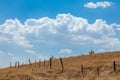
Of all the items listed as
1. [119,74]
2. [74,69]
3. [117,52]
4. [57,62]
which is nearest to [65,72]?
[74,69]

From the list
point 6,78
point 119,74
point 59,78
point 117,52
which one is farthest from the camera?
point 117,52

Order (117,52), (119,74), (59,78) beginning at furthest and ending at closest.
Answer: (117,52) < (59,78) < (119,74)

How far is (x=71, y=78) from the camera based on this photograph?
75938mm

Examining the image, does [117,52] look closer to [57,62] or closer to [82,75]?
[57,62]

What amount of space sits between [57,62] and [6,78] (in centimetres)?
2675

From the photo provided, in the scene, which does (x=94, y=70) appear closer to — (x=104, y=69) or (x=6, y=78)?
(x=104, y=69)

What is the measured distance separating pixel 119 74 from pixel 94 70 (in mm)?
11042

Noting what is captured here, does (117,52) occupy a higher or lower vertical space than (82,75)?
higher

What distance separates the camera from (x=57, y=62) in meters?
105

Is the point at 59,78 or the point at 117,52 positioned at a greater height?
the point at 117,52

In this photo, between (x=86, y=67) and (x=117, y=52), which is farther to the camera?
(x=117, y=52)

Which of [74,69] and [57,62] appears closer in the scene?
[74,69]

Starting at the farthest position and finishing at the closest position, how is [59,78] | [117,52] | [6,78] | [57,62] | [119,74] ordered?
[117,52] < [57,62] < [6,78] < [59,78] < [119,74]

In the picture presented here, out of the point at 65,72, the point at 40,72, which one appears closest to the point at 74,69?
the point at 65,72
